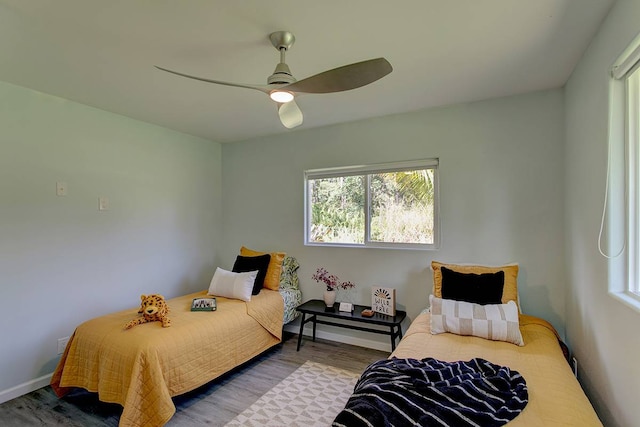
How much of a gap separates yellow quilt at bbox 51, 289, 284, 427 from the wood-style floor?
147 mm

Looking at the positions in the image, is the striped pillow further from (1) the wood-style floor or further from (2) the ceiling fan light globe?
(2) the ceiling fan light globe

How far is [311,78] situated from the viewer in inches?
62.7

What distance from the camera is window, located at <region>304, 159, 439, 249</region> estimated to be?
316cm

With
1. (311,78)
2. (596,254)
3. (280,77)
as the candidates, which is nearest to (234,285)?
(280,77)

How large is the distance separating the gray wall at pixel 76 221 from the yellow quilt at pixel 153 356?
0.52 m

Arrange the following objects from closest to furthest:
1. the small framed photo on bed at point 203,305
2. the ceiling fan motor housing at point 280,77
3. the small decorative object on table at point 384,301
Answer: the ceiling fan motor housing at point 280,77 → the small framed photo on bed at point 203,305 → the small decorative object on table at point 384,301

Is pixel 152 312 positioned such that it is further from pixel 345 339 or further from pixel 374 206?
pixel 374 206

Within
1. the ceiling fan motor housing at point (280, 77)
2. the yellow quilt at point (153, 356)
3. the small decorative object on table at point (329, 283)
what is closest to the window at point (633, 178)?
the ceiling fan motor housing at point (280, 77)

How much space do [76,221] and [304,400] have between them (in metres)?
2.50

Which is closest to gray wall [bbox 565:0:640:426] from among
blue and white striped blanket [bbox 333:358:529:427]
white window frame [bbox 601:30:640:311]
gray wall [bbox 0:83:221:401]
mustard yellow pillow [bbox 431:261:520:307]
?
white window frame [bbox 601:30:640:311]

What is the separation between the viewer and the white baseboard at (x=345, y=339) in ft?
10.7

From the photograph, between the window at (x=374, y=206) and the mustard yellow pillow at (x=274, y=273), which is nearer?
the window at (x=374, y=206)

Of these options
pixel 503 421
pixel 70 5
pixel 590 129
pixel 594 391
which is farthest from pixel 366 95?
pixel 594 391

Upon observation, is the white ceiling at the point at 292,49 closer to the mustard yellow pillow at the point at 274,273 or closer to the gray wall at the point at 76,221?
the gray wall at the point at 76,221
